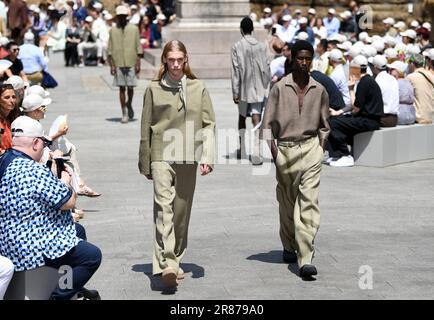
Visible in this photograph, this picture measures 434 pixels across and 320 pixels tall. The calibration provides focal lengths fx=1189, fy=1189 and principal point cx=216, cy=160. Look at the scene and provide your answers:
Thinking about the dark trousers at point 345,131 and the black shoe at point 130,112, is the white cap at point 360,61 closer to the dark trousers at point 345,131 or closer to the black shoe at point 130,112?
the dark trousers at point 345,131

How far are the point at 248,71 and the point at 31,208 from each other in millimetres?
7792

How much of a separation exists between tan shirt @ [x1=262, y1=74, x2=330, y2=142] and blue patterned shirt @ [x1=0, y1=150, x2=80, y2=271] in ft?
7.85

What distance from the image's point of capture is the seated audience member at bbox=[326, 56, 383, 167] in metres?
14.8

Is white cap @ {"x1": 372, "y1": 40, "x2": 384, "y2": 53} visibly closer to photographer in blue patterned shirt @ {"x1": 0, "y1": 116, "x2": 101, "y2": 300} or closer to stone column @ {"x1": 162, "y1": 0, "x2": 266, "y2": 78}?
stone column @ {"x1": 162, "y1": 0, "x2": 266, "y2": 78}

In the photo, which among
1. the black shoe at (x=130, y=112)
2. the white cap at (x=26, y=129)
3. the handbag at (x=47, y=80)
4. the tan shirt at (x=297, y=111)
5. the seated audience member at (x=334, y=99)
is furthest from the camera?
the handbag at (x=47, y=80)

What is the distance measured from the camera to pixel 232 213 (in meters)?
11.9

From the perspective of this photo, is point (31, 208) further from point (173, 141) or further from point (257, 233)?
point (257, 233)

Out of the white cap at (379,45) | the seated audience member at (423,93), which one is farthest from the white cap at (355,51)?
the white cap at (379,45)

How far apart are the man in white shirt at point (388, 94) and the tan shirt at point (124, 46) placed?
15.9ft

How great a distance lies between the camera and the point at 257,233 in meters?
10.9

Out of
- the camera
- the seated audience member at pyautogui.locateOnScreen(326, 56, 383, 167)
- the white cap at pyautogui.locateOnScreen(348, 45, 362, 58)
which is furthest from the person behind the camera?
the white cap at pyautogui.locateOnScreen(348, 45, 362, 58)

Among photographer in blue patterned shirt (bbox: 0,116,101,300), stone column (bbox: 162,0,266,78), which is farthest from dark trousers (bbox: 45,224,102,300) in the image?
stone column (bbox: 162,0,266,78)

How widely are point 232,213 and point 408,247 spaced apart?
2201 mm

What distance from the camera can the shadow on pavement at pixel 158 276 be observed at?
8812 millimetres
